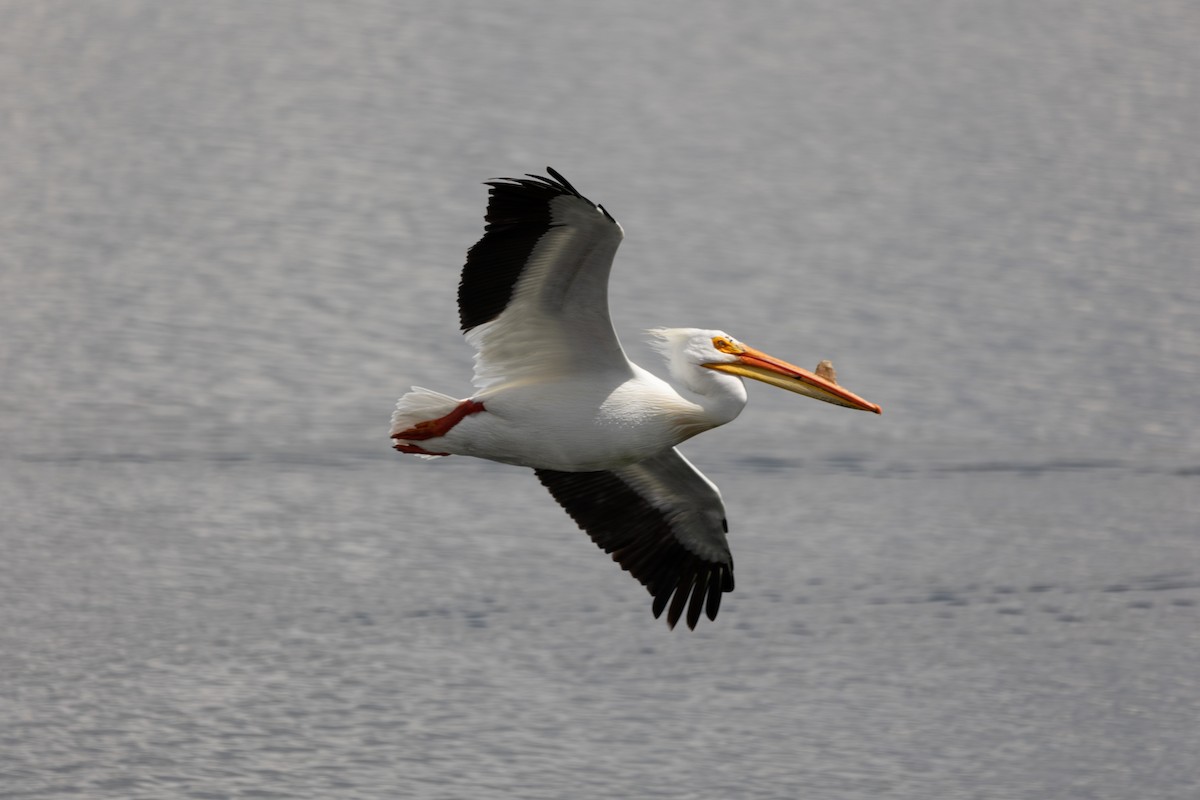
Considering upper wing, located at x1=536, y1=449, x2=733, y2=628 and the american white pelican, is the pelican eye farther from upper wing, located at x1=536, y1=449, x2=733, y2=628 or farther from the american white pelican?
upper wing, located at x1=536, y1=449, x2=733, y2=628

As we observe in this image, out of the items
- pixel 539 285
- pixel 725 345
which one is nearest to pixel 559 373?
pixel 539 285

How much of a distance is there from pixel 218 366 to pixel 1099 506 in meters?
5.39

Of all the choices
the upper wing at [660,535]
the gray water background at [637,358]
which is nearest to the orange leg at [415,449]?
the upper wing at [660,535]

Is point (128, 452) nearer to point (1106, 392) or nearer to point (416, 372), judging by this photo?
point (416, 372)

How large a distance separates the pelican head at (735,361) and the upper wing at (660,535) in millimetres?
758

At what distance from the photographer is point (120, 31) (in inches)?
669

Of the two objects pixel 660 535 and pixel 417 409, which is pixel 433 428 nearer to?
pixel 417 409

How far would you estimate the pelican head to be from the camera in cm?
731

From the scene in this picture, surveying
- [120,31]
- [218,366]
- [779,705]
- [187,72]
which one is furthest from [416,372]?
[120,31]

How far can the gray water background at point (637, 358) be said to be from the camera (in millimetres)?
7910

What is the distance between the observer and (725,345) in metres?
7.38

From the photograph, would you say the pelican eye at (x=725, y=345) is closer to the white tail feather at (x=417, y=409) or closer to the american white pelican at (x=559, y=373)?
the american white pelican at (x=559, y=373)

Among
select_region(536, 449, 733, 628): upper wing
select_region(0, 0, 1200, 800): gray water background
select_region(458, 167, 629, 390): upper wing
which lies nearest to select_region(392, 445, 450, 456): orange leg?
select_region(458, 167, 629, 390): upper wing

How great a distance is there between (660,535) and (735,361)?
108 centimetres
